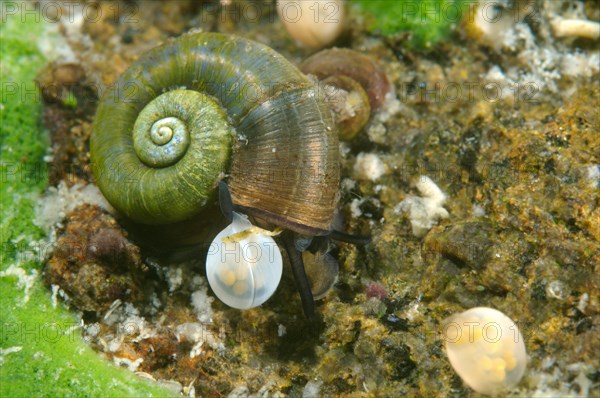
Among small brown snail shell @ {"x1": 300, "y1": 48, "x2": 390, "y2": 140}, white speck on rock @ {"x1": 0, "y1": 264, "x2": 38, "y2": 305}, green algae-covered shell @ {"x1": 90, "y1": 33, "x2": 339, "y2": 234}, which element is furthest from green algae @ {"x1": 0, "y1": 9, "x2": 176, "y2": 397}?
small brown snail shell @ {"x1": 300, "y1": 48, "x2": 390, "y2": 140}

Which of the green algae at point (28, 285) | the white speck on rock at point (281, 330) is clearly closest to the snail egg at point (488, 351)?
the white speck on rock at point (281, 330)

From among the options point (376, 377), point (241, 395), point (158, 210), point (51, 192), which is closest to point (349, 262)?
point (376, 377)

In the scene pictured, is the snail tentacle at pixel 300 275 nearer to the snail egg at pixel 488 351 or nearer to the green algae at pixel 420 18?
the snail egg at pixel 488 351

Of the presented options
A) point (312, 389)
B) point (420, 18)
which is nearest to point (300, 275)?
point (312, 389)

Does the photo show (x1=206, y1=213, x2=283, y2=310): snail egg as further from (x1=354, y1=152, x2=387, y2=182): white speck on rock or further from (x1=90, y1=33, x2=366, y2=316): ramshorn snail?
(x1=354, y1=152, x2=387, y2=182): white speck on rock

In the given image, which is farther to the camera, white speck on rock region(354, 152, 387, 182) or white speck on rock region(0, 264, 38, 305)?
white speck on rock region(354, 152, 387, 182)

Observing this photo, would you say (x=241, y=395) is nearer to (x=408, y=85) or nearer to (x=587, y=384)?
(x=587, y=384)

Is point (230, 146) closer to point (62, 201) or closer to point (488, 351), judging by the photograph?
point (62, 201)

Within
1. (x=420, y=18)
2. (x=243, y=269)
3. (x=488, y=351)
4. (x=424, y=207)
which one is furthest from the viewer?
(x=420, y=18)
